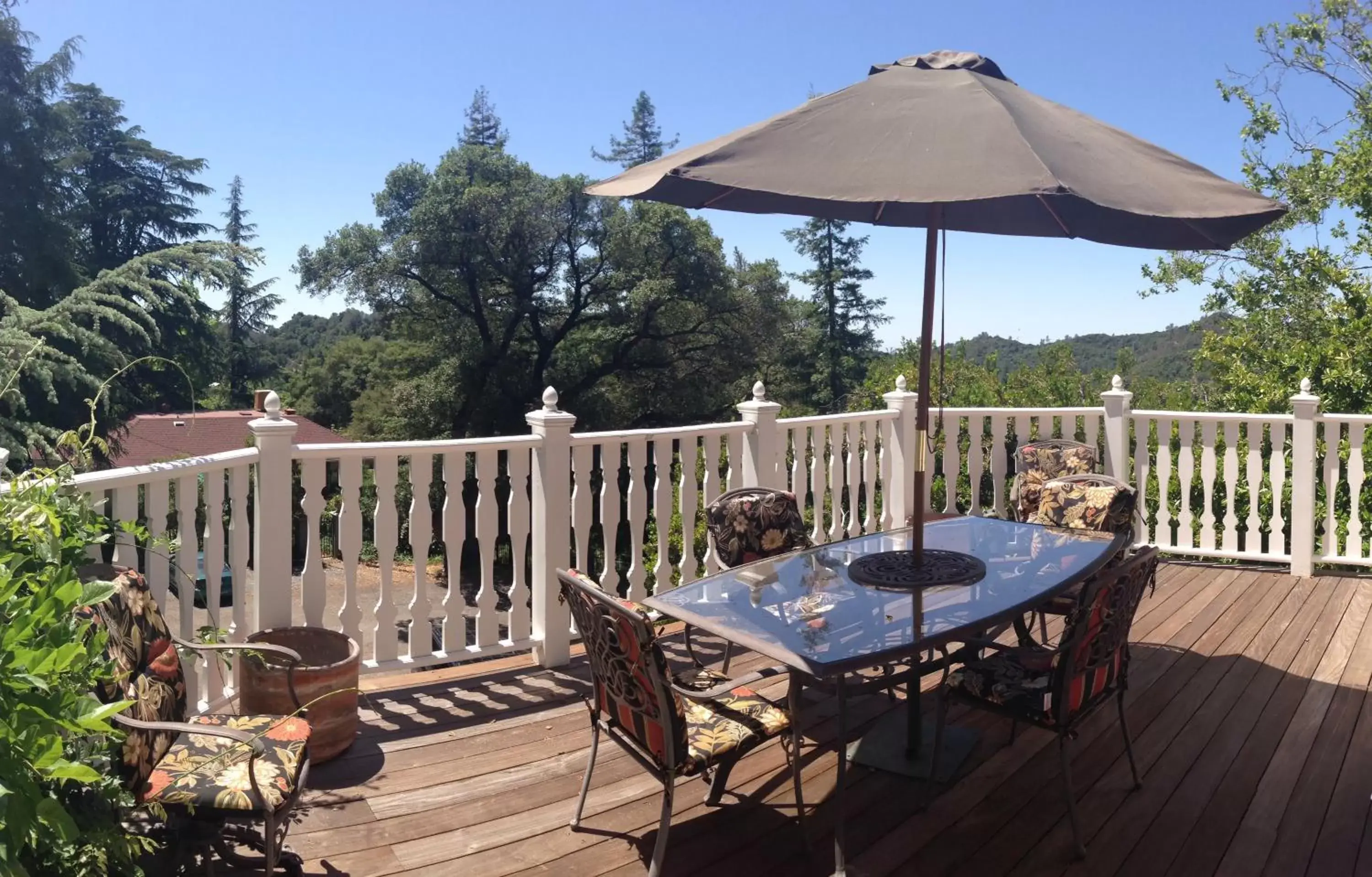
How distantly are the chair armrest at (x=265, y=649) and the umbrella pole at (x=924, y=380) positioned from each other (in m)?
2.01

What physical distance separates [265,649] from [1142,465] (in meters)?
5.54

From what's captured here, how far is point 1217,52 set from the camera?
38.3 ft

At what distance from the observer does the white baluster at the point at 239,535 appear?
3.11 metres

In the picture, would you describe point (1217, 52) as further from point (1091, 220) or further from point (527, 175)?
point (527, 175)

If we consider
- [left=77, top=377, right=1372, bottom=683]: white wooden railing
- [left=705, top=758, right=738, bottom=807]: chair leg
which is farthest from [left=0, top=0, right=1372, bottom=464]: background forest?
[left=705, top=758, right=738, bottom=807]: chair leg

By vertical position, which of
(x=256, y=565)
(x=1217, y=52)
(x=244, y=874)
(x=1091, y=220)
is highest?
(x=1217, y=52)

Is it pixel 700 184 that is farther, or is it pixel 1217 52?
pixel 1217 52

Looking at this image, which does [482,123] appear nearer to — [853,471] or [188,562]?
[853,471]

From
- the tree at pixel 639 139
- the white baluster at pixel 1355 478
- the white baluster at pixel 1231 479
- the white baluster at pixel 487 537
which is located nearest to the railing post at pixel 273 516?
the white baluster at pixel 487 537

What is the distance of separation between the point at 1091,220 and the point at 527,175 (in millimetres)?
22692

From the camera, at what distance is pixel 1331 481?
5492mm

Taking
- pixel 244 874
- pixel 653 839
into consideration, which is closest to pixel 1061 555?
pixel 653 839

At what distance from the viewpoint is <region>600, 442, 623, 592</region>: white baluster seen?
406cm

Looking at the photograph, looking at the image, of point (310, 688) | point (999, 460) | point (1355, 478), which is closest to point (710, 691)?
point (310, 688)
